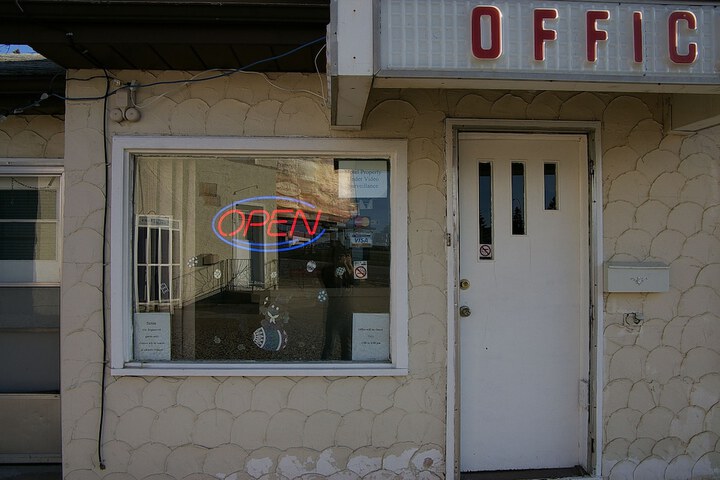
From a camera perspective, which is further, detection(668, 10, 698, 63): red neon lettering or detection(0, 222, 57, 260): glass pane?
detection(0, 222, 57, 260): glass pane

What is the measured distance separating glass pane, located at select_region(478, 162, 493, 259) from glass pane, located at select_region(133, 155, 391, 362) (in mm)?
704

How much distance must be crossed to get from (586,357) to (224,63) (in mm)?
3377

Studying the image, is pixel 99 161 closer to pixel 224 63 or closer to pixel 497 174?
pixel 224 63

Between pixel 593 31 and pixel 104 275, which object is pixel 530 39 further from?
pixel 104 275

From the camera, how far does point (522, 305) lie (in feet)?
12.2

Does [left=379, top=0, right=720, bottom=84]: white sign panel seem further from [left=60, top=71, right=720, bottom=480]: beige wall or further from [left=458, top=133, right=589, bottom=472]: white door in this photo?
[left=458, top=133, right=589, bottom=472]: white door

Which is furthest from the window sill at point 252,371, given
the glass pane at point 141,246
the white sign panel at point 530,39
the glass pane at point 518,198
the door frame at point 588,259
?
the white sign panel at point 530,39

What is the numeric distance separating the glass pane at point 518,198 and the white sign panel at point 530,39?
1208 mm

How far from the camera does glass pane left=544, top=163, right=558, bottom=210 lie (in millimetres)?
3768

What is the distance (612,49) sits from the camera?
8.56 feet

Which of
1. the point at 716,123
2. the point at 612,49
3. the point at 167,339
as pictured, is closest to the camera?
the point at 612,49

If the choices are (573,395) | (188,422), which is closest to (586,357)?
(573,395)

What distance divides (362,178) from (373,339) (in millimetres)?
1189

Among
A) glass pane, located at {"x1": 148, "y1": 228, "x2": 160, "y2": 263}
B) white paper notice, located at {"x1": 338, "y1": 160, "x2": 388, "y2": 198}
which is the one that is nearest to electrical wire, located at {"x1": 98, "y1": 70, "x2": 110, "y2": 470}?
glass pane, located at {"x1": 148, "y1": 228, "x2": 160, "y2": 263}
